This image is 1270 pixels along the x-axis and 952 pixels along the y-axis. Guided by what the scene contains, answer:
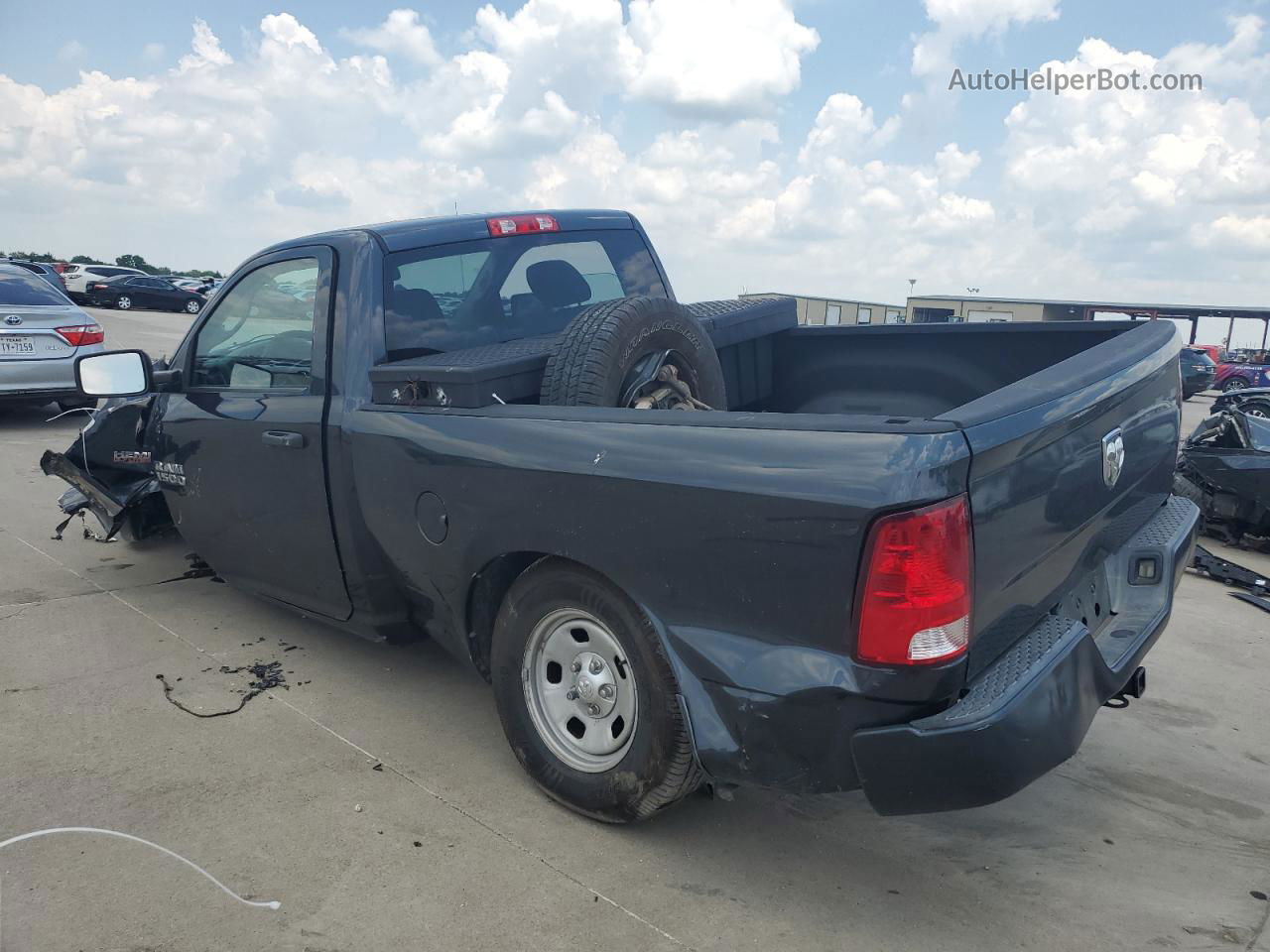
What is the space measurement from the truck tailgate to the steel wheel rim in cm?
100

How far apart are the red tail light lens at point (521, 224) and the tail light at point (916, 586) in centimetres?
244

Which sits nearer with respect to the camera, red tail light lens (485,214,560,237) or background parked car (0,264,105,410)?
red tail light lens (485,214,560,237)

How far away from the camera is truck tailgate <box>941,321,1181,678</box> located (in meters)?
2.28

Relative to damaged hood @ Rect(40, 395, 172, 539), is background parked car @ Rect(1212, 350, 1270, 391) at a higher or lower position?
lower

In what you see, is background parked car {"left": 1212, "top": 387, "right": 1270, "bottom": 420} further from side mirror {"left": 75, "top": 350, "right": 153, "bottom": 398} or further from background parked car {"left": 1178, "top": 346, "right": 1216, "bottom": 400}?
background parked car {"left": 1178, "top": 346, "right": 1216, "bottom": 400}

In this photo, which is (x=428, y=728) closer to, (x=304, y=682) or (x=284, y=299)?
(x=304, y=682)

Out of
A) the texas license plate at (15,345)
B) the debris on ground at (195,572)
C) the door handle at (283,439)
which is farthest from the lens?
the texas license plate at (15,345)

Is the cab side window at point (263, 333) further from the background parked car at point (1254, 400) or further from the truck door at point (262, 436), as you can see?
the background parked car at point (1254, 400)

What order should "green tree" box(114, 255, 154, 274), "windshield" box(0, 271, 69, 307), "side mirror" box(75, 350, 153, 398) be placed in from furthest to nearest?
"green tree" box(114, 255, 154, 274)
"windshield" box(0, 271, 69, 307)
"side mirror" box(75, 350, 153, 398)

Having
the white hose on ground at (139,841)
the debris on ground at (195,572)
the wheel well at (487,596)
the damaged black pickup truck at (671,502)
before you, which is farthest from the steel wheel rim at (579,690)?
the debris on ground at (195,572)

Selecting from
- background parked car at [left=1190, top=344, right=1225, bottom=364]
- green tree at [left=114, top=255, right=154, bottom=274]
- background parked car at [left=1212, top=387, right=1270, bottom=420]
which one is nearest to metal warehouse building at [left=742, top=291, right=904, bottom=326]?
background parked car at [left=1190, top=344, right=1225, bottom=364]

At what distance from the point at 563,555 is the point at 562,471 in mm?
241

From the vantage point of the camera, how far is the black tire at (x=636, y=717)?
263cm

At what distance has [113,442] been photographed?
519 cm
